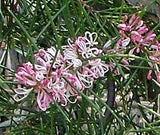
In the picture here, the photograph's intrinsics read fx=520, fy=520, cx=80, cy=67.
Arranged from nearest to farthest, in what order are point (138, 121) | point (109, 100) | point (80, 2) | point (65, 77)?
point (65, 77) < point (80, 2) < point (109, 100) < point (138, 121)

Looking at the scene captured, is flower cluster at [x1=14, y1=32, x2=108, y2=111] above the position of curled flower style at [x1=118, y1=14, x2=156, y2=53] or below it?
below

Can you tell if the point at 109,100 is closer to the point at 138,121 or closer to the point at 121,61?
the point at 121,61

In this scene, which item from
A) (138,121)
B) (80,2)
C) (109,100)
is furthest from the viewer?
(138,121)

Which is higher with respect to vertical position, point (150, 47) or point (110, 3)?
point (110, 3)

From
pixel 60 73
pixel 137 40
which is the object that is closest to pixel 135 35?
pixel 137 40

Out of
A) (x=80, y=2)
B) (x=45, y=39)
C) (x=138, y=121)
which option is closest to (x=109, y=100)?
(x=45, y=39)

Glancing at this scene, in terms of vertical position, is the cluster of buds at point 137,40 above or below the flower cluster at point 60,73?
above

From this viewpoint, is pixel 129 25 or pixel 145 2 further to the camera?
pixel 145 2

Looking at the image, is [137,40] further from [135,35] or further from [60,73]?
[60,73]
